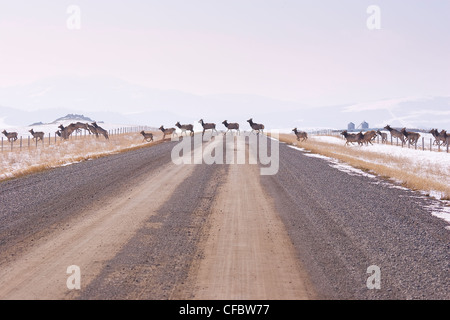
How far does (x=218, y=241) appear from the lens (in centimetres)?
742

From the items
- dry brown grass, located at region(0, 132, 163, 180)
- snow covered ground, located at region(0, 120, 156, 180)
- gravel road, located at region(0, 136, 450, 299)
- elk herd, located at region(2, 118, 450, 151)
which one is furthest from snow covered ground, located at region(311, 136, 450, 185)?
snow covered ground, located at region(0, 120, 156, 180)

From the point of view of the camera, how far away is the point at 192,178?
1553 centimetres

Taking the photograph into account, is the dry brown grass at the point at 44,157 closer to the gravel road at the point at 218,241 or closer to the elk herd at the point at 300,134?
the gravel road at the point at 218,241

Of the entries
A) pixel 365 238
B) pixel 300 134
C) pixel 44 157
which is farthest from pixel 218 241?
pixel 300 134

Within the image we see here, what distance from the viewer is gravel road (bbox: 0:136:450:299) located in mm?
5305

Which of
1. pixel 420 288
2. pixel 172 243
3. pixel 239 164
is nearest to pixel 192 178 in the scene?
pixel 239 164

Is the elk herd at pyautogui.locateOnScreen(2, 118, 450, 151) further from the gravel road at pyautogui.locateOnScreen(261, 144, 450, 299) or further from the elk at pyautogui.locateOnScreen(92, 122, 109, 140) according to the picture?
the gravel road at pyautogui.locateOnScreen(261, 144, 450, 299)

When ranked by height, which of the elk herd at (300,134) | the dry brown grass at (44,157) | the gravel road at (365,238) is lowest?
the gravel road at (365,238)

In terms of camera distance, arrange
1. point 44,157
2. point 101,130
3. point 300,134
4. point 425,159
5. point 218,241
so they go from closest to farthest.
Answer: point 218,241 → point 44,157 → point 425,159 → point 300,134 → point 101,130

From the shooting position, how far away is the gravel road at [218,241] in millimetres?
5305

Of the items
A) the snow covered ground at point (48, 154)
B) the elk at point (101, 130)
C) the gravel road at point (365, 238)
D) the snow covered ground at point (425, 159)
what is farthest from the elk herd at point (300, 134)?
the gravel road at point (365, 238)

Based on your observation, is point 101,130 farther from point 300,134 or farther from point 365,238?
point 365,238

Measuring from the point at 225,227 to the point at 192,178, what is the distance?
723 centimetres

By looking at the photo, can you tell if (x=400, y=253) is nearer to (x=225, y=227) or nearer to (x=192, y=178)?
(x=225, y=227)
